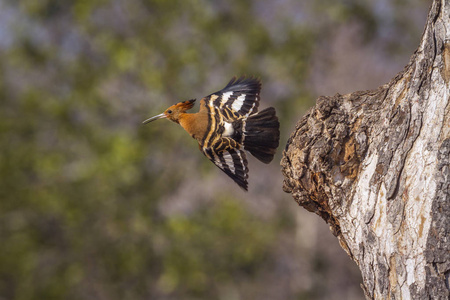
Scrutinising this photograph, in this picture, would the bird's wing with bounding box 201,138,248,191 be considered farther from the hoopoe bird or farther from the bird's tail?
the bird's tail

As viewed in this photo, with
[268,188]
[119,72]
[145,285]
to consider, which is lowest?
[145,285]

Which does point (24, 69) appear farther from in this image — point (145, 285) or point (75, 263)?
point (145, 285)

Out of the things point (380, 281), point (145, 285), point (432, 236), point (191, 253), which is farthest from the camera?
point (145, 285)

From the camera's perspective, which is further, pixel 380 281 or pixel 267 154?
pixel 267 154

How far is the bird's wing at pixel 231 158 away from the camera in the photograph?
140 inches

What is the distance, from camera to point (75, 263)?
1147 cm

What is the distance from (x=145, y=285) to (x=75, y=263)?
1.40 meters

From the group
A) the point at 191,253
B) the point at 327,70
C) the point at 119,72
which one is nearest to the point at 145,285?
the point at 191,253

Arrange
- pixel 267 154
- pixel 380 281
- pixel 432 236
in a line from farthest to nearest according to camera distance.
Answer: pixel 267 154 → pixel 380 281 → pixel 432 236

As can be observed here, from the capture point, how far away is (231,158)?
3662 mm

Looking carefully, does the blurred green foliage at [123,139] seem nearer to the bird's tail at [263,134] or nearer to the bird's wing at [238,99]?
the bird's wing at [238,99]

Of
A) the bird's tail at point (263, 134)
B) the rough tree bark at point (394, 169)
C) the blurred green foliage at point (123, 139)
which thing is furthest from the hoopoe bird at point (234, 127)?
the blurred green foliage at point (123, 139)

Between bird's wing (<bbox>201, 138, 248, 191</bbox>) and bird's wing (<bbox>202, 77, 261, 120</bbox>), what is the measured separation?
0.62 feet

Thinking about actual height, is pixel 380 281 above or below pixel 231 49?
below
